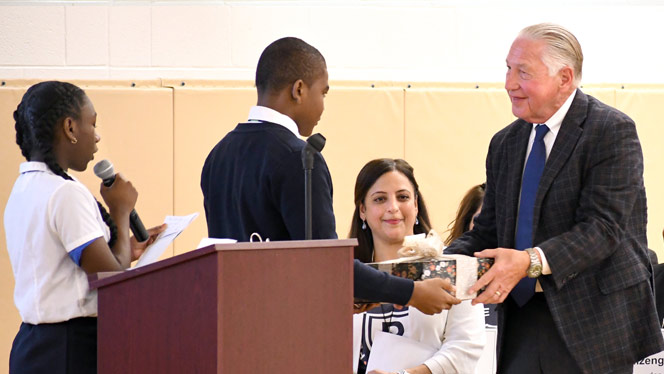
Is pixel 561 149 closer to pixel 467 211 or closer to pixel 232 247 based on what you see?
pixel 232 247

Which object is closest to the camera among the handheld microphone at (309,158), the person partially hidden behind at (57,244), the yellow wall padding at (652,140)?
the handheld microphone at (309,158)

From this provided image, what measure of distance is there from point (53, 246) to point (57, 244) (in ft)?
0.05

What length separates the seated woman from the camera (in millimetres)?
3842

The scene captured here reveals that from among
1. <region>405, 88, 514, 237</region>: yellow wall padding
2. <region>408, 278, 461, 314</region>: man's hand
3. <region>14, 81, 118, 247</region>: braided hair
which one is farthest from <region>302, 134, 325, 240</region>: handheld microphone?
<region>405, 88, 514, 237</region>: yellow wall padding

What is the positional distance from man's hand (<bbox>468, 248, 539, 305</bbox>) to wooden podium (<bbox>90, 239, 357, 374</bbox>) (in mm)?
608

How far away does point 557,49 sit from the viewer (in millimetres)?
2980

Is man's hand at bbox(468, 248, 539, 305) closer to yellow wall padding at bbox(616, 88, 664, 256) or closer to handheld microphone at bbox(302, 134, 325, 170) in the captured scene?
handheld microphone at bbox(302, 134, 325, 170)

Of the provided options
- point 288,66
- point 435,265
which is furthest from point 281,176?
point 435,265

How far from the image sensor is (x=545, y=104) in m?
2.96

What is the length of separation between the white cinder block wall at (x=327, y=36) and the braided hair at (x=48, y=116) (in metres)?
2.87

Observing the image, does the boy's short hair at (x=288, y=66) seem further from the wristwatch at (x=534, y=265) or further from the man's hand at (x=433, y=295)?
the wristwatch at (x=534, y=265)

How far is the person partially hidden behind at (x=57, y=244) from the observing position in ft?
10.1

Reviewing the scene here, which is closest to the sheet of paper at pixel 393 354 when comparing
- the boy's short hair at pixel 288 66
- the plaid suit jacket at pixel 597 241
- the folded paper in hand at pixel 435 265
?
the folded paper in hand at pixel 435 265

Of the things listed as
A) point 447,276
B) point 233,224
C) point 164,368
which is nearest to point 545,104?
point 447,276
